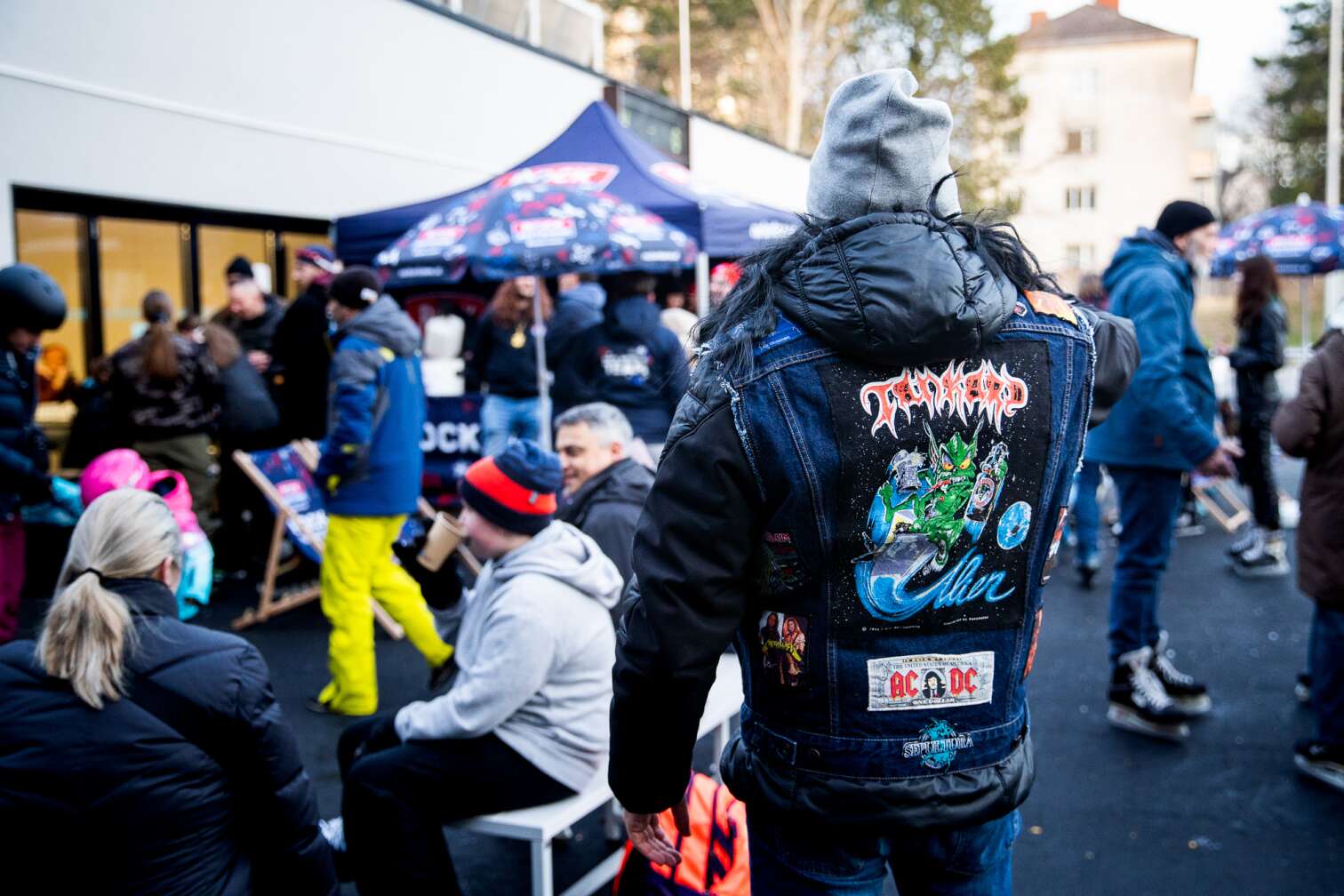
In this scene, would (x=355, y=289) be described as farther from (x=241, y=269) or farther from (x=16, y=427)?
(x=241, y=269)

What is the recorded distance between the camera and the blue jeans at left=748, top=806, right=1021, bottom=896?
177 cm

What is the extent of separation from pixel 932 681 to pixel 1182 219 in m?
3.66

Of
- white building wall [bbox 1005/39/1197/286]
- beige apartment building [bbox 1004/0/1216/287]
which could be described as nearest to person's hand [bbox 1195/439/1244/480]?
beige apartment building [bbox 1004/0/1216/287]

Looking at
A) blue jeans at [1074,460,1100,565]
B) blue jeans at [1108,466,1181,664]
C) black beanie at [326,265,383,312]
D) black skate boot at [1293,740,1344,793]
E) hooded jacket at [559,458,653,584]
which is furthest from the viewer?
blue jeans at [1074,460,1100,565]

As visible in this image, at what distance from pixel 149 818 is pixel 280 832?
301 millimetres

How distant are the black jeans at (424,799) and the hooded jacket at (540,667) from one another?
1.8 inches

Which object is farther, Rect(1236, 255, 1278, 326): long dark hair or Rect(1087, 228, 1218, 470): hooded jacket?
Rect(1236, 255, 1278, 326): long dark hair

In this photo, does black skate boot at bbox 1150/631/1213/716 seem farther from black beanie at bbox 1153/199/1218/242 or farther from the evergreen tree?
the evergreen tree

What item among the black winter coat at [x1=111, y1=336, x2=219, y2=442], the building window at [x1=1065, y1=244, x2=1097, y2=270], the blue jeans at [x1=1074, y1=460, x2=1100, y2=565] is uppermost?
the building window at [x1=1065, y1=244, x2=1097, y2=270]

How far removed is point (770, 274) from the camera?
1.79 meters

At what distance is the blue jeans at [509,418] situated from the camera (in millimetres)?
8125

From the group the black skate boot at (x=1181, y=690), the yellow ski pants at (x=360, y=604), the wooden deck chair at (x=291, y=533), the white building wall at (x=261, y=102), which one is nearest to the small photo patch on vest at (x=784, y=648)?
the yellow ski pants at (x=360, y=604)

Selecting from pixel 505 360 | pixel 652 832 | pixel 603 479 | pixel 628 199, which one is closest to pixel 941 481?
pixel 652 832

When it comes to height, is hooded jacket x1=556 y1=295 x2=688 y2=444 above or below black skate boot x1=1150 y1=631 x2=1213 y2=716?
above
